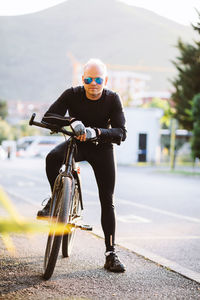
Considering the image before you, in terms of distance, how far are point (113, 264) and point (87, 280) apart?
46 centimetres

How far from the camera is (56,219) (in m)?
4.49

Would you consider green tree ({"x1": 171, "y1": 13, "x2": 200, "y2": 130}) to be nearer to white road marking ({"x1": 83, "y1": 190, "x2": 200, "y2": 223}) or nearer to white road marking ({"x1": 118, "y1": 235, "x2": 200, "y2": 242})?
white road marking ({"x1": 83, "y1": 190, "x2": 200, "y2": 223})

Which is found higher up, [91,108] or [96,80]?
[96,80]

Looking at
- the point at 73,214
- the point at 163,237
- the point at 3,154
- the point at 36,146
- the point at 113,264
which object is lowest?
the point at 3,154

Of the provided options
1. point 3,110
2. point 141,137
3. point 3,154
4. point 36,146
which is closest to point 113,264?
point 141,137

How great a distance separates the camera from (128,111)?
4281cm

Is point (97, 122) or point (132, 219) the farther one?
point (132, 219)

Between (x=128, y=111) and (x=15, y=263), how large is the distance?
38.2 meters

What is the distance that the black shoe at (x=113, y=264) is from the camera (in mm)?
4840

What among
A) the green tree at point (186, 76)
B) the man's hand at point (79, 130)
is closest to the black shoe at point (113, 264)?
the man's hand at point (79, 130)

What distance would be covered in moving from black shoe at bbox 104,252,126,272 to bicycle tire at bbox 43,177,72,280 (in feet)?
2.16

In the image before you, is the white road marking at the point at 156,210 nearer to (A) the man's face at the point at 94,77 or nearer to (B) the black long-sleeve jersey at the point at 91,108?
(B) the black long-sleeve jersey at the point at 91,108

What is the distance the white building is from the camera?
42500 millimetres

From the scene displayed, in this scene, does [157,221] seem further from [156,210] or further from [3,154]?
[3,154]
